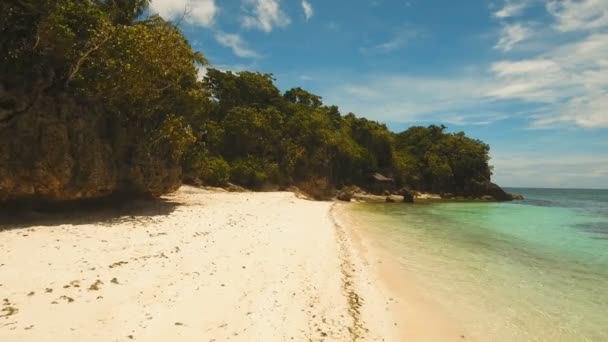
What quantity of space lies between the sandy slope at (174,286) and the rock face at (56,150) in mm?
1409

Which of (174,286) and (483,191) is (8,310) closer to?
(174,286)

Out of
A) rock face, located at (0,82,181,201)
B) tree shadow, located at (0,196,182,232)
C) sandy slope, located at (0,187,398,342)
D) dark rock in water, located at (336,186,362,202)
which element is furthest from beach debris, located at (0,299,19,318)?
dark rock in water, located at (336,186,362,202)

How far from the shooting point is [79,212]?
1451 centimetres

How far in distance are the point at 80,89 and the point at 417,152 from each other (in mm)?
66180

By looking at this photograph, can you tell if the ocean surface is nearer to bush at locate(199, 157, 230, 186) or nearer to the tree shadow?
the tree shadow

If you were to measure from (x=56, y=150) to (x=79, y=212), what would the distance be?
3008 mm

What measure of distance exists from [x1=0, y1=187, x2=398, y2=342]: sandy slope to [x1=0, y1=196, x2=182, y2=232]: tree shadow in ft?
0.71

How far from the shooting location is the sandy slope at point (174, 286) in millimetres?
5562

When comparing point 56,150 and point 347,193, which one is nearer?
point 56,150

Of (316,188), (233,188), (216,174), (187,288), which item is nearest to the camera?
(187,288)

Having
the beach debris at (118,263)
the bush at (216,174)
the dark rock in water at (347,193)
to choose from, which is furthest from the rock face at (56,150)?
the dark rock in water at (347,193)

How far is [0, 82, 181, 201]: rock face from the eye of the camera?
11805 millimetres

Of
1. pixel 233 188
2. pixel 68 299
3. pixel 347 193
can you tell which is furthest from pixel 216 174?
pixel 68 299

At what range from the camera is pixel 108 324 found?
5.45 m
